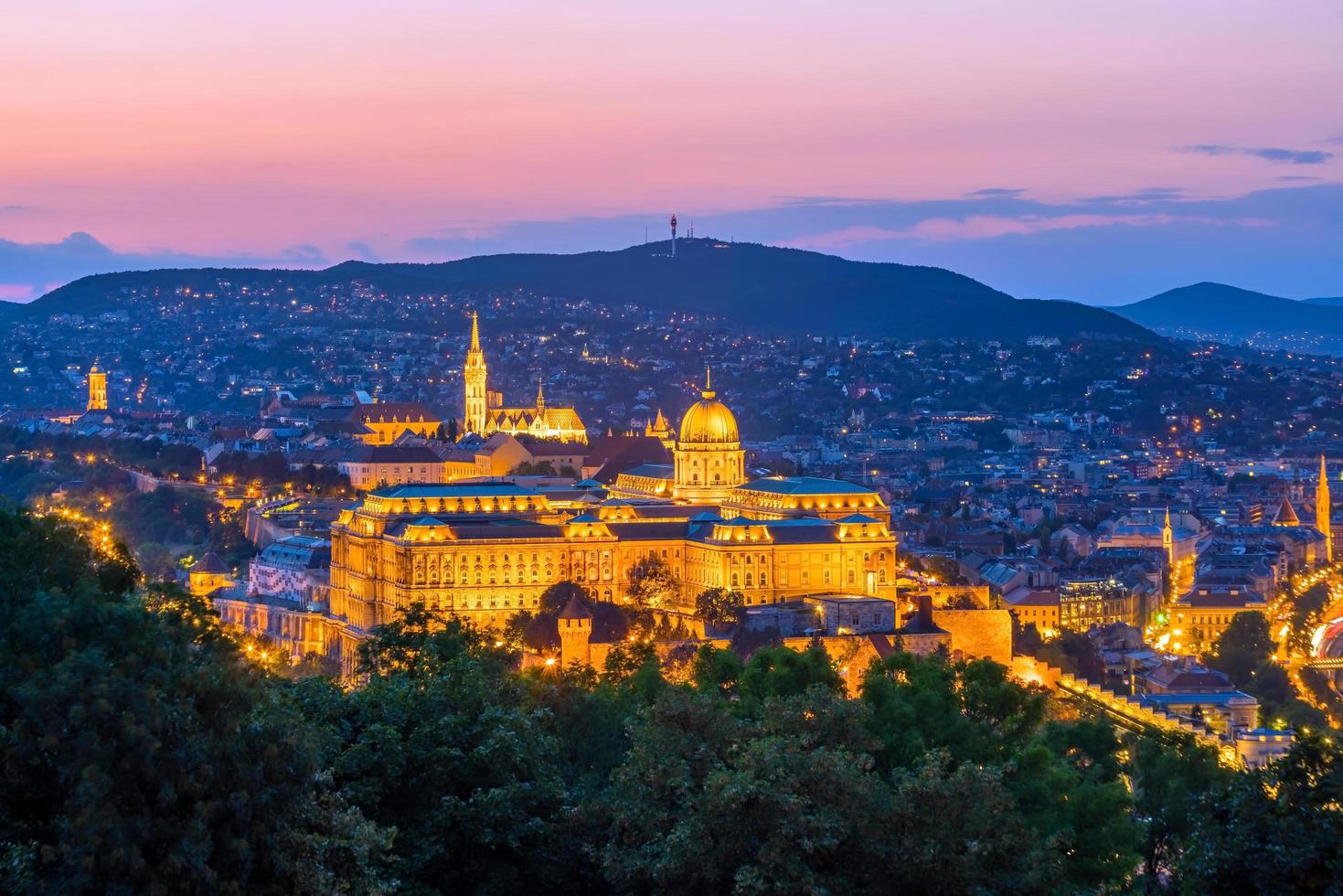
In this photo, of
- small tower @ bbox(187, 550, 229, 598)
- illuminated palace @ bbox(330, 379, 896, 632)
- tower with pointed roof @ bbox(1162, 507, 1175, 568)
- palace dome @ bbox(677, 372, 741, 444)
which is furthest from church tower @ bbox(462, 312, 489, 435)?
illuminated palace @ bbox(330, 379, 896, 632)

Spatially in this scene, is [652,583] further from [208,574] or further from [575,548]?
[208,574]

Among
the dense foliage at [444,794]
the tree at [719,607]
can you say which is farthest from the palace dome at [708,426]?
the dense foliage at [444,794]

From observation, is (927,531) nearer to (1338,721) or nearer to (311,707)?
(1338,721)

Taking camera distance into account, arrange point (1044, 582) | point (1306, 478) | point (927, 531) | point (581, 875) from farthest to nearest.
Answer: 1. point (1306, 478)
2. point (927, 531)
3. point (1044, 582)
4. point (581, 875)

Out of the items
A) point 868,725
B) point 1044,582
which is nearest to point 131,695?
point 868,725

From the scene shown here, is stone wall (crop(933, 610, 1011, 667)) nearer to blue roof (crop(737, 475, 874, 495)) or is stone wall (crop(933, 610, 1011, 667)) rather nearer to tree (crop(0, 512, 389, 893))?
blue roof (crop(737, 475, 874, 495))

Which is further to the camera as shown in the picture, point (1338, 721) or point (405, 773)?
point (1338, 721)
